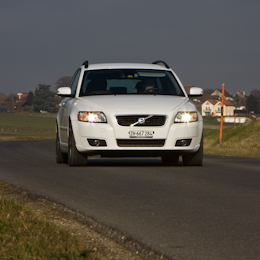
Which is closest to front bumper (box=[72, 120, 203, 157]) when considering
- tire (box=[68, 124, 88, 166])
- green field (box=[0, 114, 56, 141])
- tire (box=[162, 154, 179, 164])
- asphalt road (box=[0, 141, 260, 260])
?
tire (box=[68, 124, 88, 166])

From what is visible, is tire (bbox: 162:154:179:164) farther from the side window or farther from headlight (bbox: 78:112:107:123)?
headlight (bbox: 78:112:107:123)

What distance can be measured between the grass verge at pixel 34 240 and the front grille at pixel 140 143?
16.1 feet

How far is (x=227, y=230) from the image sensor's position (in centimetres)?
573

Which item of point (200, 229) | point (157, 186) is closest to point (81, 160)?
point (157, 186)

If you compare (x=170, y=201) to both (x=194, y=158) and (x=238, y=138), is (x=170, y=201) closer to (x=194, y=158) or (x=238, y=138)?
(x=194, y=158)

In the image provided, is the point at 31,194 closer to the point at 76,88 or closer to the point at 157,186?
the point at 157,186

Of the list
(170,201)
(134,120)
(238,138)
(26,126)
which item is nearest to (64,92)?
(134,120)

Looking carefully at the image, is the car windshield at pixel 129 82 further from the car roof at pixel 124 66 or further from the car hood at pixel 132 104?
the car hood at pixel 132 104

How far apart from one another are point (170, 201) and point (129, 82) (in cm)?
547

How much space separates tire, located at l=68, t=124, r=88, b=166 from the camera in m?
11.8

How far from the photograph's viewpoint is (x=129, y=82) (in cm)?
1277

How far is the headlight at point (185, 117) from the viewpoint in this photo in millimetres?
11434

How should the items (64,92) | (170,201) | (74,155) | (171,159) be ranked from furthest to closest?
(171,159) < (64,92) < (74,155) < (170,201)

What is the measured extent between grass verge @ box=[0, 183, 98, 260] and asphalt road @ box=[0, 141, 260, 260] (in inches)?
22.0
